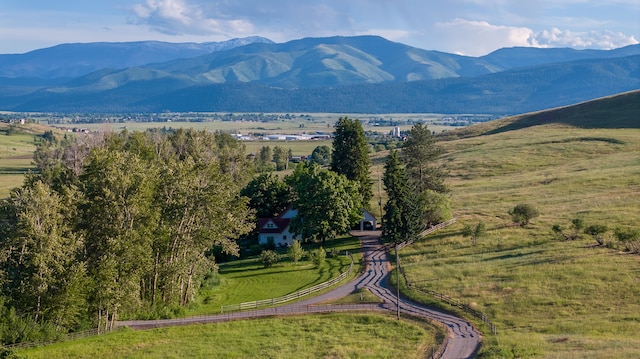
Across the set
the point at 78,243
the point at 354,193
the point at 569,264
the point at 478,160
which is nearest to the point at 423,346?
the point at 569,264

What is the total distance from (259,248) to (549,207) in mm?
42878

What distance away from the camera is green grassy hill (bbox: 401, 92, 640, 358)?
49.9m

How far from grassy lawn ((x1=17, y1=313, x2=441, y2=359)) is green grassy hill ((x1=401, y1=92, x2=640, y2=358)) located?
23.7 feet

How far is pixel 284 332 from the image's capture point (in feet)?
185

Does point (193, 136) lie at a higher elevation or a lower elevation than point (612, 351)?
higher

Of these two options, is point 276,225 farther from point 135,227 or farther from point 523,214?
point 135,227

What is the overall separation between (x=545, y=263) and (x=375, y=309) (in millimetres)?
19753

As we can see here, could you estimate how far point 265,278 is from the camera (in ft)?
258

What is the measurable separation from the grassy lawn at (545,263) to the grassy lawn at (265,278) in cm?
929

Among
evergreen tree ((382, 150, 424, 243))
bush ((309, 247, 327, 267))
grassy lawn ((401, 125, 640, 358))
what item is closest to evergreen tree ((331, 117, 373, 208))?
evergreen tree ((382, 150, 424, 243))

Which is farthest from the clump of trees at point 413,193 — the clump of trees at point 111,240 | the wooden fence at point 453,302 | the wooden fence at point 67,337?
the wooden fence at point 67,337

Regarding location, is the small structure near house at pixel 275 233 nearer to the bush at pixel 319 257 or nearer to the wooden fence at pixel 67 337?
the bush at pixel 319 257

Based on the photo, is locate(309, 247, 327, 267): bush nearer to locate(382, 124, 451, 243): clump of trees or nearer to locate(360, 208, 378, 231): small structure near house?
locate(382, 124, 451, 243): clump of trees

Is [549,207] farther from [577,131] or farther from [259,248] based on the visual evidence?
[577,131]
